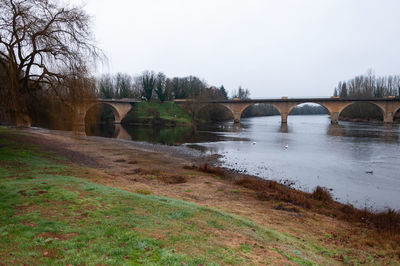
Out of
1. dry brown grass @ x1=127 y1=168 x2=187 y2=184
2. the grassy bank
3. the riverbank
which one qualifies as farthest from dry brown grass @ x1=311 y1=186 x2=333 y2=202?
the grassy bank

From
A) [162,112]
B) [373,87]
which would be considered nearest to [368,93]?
[373,87]

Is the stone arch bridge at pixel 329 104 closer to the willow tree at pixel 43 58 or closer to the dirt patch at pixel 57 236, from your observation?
the willow tree at pixel 43 58

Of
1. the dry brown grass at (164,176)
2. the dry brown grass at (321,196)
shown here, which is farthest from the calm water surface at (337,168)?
the dry brown grass at (164,176)

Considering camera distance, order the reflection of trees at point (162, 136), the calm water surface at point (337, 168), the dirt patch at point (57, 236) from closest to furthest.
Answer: the dirt patch at point (57, 236) → the calm water surface at point (337, 168) → the reflection of trees at point (162, 136)

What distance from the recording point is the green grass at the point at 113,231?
484cm

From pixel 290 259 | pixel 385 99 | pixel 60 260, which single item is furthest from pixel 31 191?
pixel 385 99

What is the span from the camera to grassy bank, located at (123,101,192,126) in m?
74.8

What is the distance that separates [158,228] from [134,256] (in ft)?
4.85

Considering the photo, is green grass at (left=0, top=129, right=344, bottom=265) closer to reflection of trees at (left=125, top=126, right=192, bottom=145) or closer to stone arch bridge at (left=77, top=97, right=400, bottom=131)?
reflection of trees at (left=125, top=126, right=192, bottom=145)

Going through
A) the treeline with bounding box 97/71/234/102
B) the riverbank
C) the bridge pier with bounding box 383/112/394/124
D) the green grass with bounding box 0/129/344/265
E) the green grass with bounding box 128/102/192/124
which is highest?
the treeline with bounding box 97/71/234/102

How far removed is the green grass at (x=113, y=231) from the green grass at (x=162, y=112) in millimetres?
65304

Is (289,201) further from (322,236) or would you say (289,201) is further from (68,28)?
(68,28)

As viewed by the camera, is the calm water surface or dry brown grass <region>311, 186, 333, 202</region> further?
the calm water surface

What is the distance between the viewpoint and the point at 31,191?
7.89 meters
